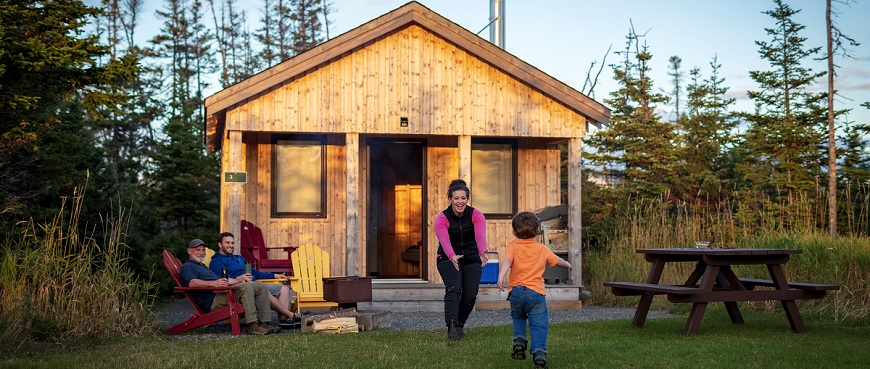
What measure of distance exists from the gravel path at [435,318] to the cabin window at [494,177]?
2.21 meters

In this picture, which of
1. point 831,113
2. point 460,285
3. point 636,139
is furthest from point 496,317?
point 636,139

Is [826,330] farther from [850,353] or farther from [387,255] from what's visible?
[387,255]

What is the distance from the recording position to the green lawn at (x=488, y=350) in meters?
7.30

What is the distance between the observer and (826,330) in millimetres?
9469

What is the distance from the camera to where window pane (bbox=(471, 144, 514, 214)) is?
15.2 m

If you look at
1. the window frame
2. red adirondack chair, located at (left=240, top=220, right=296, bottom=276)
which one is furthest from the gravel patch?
the window frame

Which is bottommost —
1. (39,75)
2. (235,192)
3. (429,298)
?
(429,298)

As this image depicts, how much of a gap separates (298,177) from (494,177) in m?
3.10

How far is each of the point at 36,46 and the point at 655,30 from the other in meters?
21.0

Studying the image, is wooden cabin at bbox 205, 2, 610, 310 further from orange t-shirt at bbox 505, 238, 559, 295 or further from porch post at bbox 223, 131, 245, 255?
orange t-shirt at bbox 505, 238, 559, 295

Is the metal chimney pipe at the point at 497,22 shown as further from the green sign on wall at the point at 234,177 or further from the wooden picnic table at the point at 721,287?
the wooden picnic table at the point at 721,287

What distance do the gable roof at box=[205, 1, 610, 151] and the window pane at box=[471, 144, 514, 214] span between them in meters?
1.69

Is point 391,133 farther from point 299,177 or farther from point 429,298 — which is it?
point 429,298

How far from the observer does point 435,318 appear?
12.1 m
